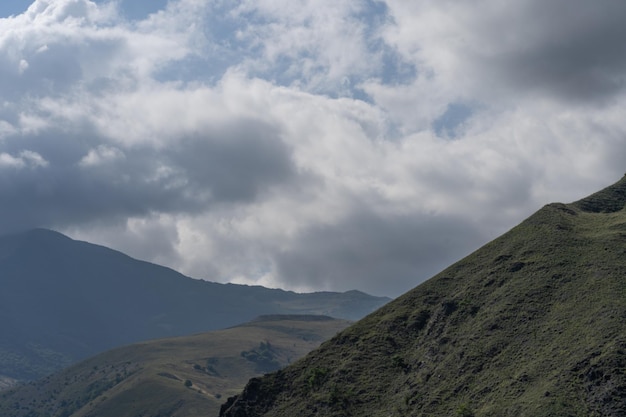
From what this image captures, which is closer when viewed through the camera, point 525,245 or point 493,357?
point 493,357

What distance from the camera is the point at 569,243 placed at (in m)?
159

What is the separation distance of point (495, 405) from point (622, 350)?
2083 centimetres

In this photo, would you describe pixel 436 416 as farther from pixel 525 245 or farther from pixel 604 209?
pixel 604 209

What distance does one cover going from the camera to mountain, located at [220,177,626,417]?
115 metres

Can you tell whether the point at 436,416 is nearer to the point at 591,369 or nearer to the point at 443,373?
the point at 443,373

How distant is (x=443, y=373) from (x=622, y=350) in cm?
3441

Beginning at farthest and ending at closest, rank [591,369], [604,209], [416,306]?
[604,209]
[416,306]
[591,369]

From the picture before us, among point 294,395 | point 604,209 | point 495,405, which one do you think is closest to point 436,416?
point 495,405

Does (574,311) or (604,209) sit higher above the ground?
(604,209)

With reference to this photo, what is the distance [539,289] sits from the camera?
5714 inches

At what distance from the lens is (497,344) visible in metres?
135

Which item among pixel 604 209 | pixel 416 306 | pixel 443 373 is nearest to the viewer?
pixel 443 373

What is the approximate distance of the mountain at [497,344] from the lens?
115 metres

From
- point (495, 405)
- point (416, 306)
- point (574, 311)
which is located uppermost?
point (416, 306)
